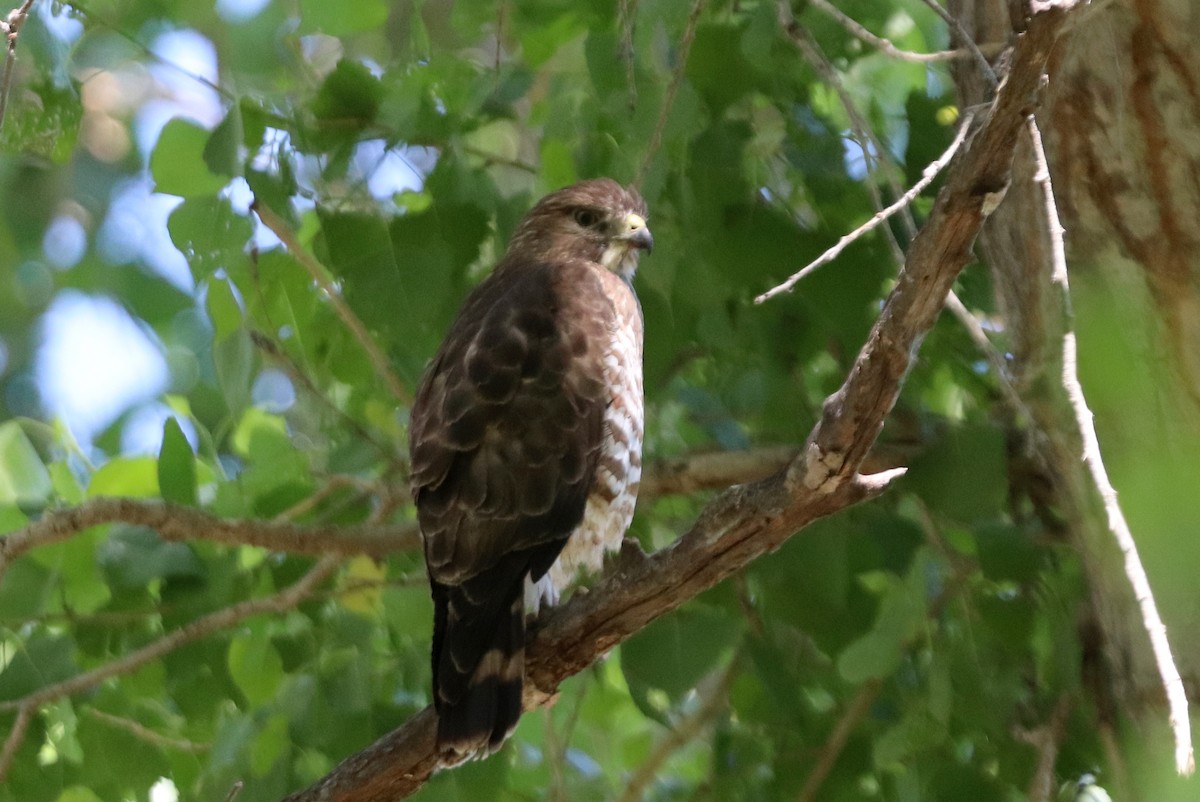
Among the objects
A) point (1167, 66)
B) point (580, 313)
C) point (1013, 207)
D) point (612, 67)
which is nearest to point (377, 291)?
point (580, 313)

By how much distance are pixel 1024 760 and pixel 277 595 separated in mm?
1956

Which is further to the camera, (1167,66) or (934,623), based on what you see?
(934,623)

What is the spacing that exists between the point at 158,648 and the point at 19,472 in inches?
24.4

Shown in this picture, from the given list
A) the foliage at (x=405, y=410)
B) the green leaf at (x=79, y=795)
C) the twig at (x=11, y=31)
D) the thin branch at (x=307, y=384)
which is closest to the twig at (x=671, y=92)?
the foliage at (x=405, y=410)

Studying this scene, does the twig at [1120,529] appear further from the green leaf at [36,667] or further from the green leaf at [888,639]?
the green leaf at [36,667]

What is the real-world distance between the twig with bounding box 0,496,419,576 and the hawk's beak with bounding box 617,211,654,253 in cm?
101

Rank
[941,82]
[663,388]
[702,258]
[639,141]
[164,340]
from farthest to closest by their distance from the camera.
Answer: [164,340], [941,82], [663,388], [702,258], [639,141]

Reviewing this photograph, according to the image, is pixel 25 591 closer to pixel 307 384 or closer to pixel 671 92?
pixel 307 384

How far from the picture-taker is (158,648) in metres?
3.82

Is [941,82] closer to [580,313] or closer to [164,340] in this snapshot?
[580,313]

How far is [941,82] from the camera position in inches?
184

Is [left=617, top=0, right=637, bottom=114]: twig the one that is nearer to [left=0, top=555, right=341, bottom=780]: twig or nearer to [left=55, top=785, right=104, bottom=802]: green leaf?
[left=0, top=555, right=341, bottom=780]: twig

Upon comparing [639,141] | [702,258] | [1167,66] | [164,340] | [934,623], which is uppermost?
[1167,66]

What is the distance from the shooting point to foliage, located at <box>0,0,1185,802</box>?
142 inches
